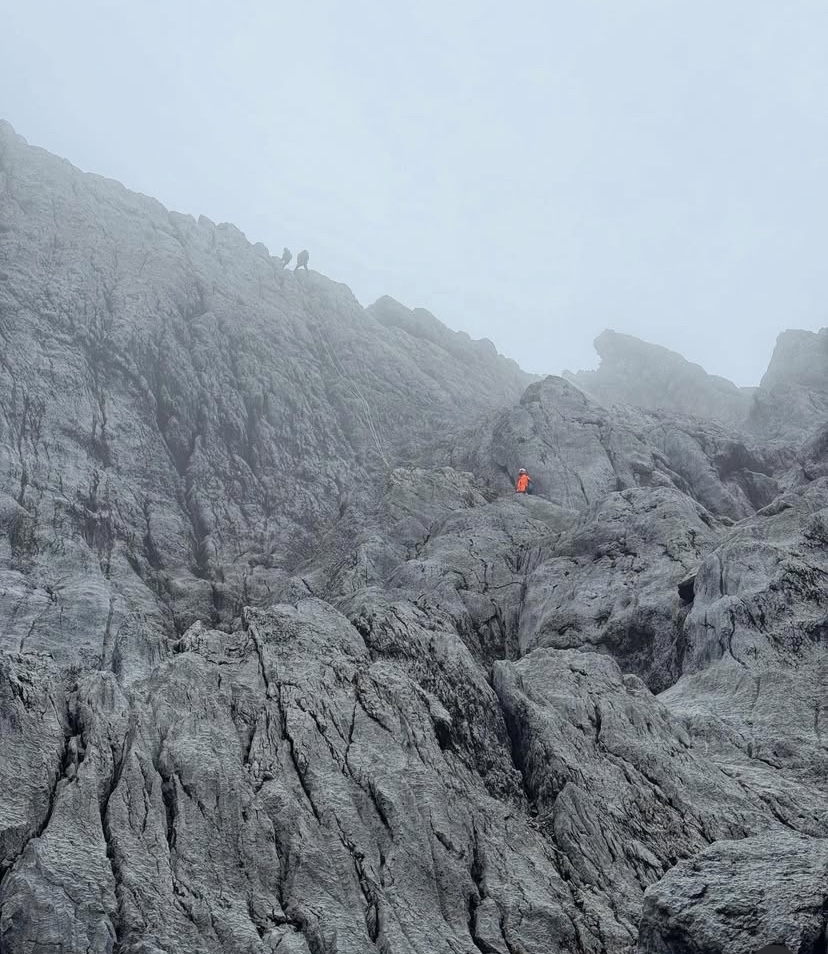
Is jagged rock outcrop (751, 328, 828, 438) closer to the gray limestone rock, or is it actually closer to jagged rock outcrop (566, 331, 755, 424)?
jagged rock outcrop (566, 331, 755, 424)

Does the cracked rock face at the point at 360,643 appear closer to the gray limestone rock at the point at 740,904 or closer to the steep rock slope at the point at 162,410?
the gray limestone rock at the point at 740,904

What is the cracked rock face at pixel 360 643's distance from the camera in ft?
89.5

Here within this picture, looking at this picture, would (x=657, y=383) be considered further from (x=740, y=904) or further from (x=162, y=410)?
(x=740, y=904)

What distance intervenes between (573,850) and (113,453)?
51.8 m

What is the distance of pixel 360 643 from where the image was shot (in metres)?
41.5

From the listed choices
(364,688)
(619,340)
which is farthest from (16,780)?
(619,340)

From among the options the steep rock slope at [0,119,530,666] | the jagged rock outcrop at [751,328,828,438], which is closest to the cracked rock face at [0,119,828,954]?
the steep rock slope at [0,119,530,666]

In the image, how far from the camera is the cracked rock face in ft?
89.5

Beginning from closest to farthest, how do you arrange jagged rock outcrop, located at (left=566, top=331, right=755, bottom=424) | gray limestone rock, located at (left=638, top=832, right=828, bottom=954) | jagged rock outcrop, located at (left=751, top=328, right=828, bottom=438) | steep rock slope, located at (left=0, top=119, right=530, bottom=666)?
1. gray limestone rock, located at (left=638, top=832, right=828, bottom=954)
2. steep rock slope, located at (left=0, top=119, right=530, bottom=666)
3. jagged rock outcrop, located at (left=751, top=328, right=828, bottom=438)
4. jagged rock outcrop, located at (left=566, top=331, right=755, bottom=424)

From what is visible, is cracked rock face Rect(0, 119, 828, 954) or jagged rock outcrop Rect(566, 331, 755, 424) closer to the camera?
cracked rock face Rect(0, 119, 828, 954)

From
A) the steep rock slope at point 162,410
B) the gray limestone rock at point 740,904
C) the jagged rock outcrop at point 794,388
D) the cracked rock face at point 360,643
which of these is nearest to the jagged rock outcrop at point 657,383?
the jagged rock outcrop at point 794,388

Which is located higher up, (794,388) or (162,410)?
(794,388)

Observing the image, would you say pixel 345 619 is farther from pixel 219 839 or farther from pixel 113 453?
pixel 113 453

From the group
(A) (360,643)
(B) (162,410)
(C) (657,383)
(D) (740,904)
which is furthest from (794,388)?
(D) (740,904)
